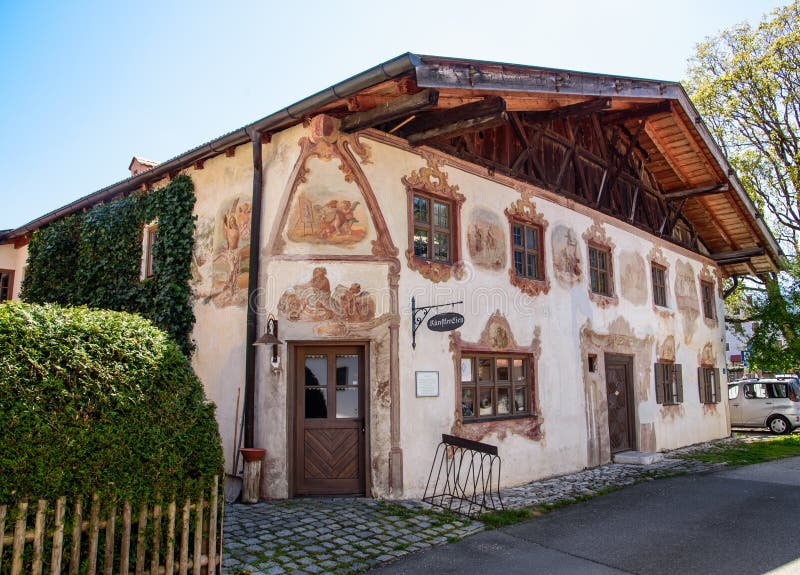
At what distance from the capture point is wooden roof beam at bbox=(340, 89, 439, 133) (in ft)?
24.4

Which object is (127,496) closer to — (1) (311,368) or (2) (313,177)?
(1) (311,368)

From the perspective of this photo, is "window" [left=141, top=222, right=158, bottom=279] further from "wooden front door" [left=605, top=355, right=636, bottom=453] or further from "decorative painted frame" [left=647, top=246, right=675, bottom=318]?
"decorative painted frame" [left=647, top=246, right=675, bottom=318]

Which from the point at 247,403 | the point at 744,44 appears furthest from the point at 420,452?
the point at 744,44

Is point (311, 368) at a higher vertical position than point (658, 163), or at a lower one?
lower

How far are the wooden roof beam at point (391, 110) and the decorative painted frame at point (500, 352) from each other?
339 centimetres

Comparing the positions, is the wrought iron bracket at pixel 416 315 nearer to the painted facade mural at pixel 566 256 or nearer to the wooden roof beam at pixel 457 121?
the wooden roof beam at pixel 457 121

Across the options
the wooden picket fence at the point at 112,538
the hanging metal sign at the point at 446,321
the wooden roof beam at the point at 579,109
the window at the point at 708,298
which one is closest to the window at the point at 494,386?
the hanging metal sign at the point at 446,321

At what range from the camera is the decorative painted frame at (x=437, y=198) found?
9.24 m

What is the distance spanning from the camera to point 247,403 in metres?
8.41

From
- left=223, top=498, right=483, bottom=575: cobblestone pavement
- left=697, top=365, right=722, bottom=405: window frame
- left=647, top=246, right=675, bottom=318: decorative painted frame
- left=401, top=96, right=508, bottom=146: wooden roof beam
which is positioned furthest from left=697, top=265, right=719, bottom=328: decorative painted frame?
left=223, top=498, right=483, bottom=575: cobblestone pavement

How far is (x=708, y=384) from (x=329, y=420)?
13254mm

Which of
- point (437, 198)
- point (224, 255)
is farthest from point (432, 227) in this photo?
point (224, 255)

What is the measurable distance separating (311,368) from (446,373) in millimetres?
2046

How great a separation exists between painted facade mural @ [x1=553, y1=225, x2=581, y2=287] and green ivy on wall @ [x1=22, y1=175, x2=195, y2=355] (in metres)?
6.73
